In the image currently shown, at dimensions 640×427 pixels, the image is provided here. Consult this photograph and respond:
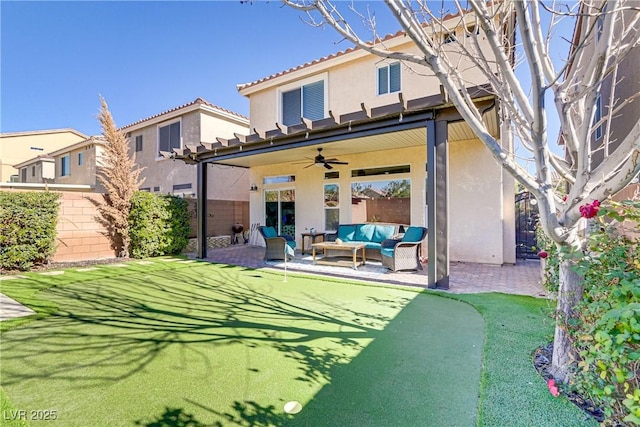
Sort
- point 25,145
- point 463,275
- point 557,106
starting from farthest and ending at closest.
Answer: point 25,145 → point 463,275 → point 557,106

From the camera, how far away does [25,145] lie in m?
27.1

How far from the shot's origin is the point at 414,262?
27.6 ft

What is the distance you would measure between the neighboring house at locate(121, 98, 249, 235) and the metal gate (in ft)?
41.5

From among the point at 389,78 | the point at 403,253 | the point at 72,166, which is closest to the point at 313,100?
the point at 389,78

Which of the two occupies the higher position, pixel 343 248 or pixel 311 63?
pixel 311 63

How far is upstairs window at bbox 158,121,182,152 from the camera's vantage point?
15953 millimetres

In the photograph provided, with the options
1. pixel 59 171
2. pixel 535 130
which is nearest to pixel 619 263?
pixel 535 130

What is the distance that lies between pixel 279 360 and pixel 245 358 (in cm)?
39

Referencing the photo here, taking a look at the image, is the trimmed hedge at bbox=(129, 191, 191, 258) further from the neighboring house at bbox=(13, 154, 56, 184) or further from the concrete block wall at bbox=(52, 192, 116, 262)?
the neighboring house at bbox=(13, 154, 56, 184)

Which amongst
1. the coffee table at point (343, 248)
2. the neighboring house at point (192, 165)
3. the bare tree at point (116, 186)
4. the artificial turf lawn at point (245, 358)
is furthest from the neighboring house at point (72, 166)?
the coffee table at point (343, 248)

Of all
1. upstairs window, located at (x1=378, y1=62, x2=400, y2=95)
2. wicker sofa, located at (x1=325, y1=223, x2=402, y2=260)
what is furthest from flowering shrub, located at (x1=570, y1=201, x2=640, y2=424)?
upstairs window, located at (x1=378, y1=62, x2=400, y2=95)

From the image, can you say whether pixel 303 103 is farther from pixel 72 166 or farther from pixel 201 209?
pixel 72 166

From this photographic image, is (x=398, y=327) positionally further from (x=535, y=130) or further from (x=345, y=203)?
(x=345, y=203)

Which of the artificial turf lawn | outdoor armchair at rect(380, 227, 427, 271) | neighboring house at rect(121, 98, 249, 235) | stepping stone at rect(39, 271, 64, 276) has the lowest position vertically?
the artificial turf lawn
